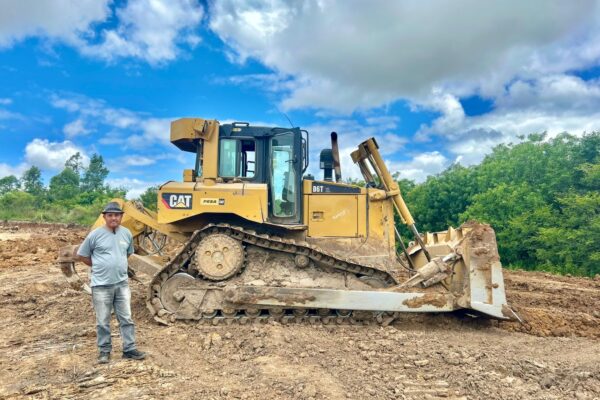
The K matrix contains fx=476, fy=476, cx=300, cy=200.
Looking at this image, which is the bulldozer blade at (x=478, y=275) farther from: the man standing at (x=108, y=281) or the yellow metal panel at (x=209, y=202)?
the man standing at (x=108, y=281)

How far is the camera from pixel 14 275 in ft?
41.4

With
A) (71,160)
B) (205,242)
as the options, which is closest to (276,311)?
(205,242)

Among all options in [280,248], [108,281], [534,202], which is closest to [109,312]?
[108,281]

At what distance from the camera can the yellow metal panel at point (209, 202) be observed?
6.77 m

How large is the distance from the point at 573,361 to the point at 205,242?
4.72m

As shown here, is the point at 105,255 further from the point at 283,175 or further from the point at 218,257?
the point at 283,175

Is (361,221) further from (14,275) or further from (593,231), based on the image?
(593,231)

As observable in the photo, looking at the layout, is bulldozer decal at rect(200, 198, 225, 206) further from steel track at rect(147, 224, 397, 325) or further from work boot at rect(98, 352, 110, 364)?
work boot at rect(98, 352, 110, 364)

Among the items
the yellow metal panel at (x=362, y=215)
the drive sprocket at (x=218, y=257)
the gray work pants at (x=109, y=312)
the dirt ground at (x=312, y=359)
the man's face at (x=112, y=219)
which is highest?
the yellow metal panel at (x=362, y=215)

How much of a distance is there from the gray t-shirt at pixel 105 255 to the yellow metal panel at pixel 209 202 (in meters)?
1.51

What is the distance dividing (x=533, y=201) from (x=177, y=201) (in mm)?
17160

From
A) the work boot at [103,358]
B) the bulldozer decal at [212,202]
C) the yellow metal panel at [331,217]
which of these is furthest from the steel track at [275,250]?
the work boot at [103,358]

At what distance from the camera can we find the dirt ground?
439 cm

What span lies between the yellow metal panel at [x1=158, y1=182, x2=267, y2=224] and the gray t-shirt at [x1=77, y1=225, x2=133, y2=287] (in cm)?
151
